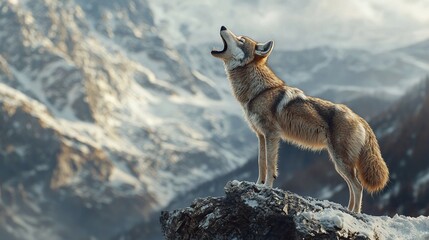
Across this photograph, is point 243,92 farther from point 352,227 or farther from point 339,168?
point 352,227

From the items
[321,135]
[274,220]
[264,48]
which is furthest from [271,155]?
[264,48]

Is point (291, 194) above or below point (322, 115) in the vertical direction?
below

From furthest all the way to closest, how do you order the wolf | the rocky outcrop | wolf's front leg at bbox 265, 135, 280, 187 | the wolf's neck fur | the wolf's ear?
the wolf's neck fur
the wolf's ear
the wolf
wolf's front leg at bbox 265, 135, 280, 187
the rocky outcrop

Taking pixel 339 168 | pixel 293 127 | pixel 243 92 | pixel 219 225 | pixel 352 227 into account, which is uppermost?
pixel 243 92

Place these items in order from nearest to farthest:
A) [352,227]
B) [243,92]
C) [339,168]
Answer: [352,227] → [339,168] → [243,92]

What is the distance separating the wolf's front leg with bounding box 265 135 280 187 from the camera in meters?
20.3

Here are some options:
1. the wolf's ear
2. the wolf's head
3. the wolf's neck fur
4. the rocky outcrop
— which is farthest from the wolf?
the rocky outcrop

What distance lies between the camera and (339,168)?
821 inches

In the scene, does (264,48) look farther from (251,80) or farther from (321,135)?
(321,135)

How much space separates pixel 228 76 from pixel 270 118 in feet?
8.89

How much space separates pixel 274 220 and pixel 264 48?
664 cm

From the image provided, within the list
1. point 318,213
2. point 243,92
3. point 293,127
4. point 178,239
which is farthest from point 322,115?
point 178,239

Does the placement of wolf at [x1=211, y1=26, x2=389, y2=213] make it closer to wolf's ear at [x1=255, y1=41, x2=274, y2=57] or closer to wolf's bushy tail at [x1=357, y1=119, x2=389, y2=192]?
wolf's bushy tail at [x1=357, y1=119, x2=389, y2=192]

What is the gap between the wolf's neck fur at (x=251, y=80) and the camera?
72.0 feet
